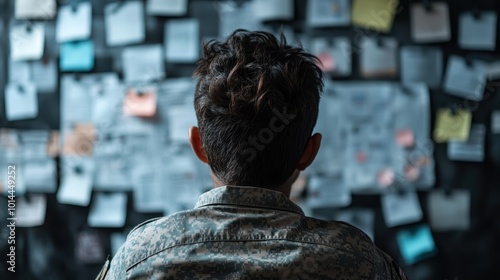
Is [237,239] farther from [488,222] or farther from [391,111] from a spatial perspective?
[488,222]

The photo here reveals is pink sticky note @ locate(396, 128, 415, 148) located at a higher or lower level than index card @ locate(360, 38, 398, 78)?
lower

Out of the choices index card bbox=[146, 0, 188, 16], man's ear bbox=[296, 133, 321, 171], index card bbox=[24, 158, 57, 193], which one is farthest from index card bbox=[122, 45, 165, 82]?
man's ear bbox=[296, 133, 321, 171]

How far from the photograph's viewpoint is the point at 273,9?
6.01 ft

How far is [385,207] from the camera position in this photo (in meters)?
1.86

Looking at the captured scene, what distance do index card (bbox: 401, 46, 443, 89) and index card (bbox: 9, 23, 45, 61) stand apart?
1205mm

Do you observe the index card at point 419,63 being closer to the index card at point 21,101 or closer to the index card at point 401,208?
the index card at point 401,208

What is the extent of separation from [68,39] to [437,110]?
4.09 feet

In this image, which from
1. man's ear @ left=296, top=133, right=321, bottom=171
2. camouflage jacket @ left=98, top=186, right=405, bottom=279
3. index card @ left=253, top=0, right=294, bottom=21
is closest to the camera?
camouflage jacket @ left=98, top=186, right=405, bottom=279

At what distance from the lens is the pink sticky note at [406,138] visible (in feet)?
6.05

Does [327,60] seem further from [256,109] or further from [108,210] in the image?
[256,109]

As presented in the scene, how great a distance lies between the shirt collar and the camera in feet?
2.71

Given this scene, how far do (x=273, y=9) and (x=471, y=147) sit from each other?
794 mm

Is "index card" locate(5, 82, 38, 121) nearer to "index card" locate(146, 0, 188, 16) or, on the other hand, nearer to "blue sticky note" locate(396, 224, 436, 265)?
"index card" locate(146, 0, 188, 16)

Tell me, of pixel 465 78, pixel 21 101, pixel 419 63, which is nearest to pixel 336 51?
pixel 419 63
